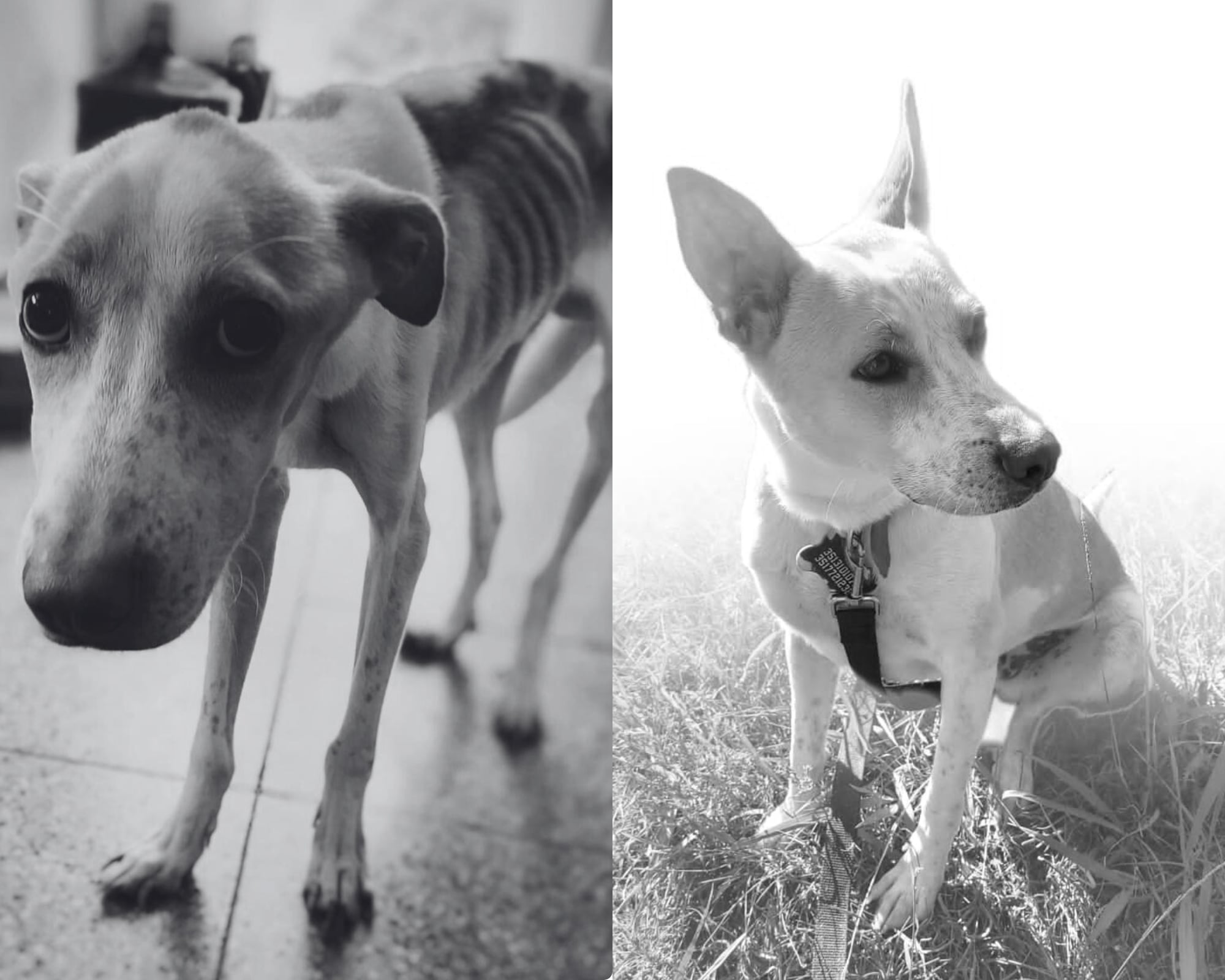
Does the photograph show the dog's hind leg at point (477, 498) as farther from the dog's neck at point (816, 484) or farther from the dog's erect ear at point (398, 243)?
the dog's neck at point (816, 484)

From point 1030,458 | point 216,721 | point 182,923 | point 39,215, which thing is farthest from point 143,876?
point 1030,458

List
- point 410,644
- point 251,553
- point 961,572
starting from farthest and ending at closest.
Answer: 1. point 410,644
2. point 251,553
3. point 961,572

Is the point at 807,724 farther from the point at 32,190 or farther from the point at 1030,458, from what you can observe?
the point at 32,190

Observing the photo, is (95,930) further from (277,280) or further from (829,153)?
(829,153)

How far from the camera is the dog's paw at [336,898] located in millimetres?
1507

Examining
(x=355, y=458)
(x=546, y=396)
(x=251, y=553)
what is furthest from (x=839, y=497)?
(x=251, y=553)

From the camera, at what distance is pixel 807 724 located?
158cm

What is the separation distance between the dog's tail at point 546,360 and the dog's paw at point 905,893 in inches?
33.3

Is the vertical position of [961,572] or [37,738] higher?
[961,572]

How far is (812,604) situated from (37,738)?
1.03 meters

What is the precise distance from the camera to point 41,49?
1397mm

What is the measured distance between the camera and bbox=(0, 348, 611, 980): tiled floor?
1403 mm

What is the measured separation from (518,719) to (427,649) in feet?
0.60

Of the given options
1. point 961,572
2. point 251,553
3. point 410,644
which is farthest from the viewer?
point 410,644
